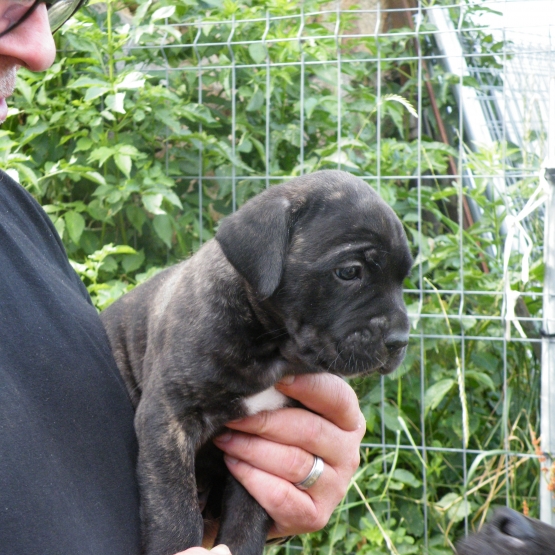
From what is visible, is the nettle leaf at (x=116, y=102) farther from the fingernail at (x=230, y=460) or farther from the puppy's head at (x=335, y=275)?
the fingernail at (x=230, y=460)

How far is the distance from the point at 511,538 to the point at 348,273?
3.40ft

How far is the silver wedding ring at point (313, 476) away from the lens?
2.50m

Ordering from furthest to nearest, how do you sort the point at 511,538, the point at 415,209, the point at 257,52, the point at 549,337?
the point at 415,209
the point at 257,52
the point at 549,337
the point at 511,538

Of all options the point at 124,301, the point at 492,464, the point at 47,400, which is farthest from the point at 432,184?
the point at 47,400

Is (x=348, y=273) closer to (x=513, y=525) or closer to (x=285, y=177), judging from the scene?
(x=513, y=525)

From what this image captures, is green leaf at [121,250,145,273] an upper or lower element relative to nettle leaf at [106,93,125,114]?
lower

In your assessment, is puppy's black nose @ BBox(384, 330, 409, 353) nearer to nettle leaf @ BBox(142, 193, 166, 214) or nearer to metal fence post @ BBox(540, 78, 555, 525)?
metal fence post @ BBox(540, 78, 555, 525)

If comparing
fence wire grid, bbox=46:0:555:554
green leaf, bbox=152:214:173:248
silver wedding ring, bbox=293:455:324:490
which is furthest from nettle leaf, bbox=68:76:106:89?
silver wedding ring, bbox=293:455:324:490

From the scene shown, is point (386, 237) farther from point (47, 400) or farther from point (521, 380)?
point (521, 380)

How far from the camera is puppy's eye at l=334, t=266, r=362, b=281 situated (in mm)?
2510

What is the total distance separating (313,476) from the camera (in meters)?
2.51

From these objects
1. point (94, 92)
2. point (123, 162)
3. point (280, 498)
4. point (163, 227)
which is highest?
point (94, 92)

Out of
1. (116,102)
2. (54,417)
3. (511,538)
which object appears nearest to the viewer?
(511,538)

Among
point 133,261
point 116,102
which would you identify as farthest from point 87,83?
point 133,261
